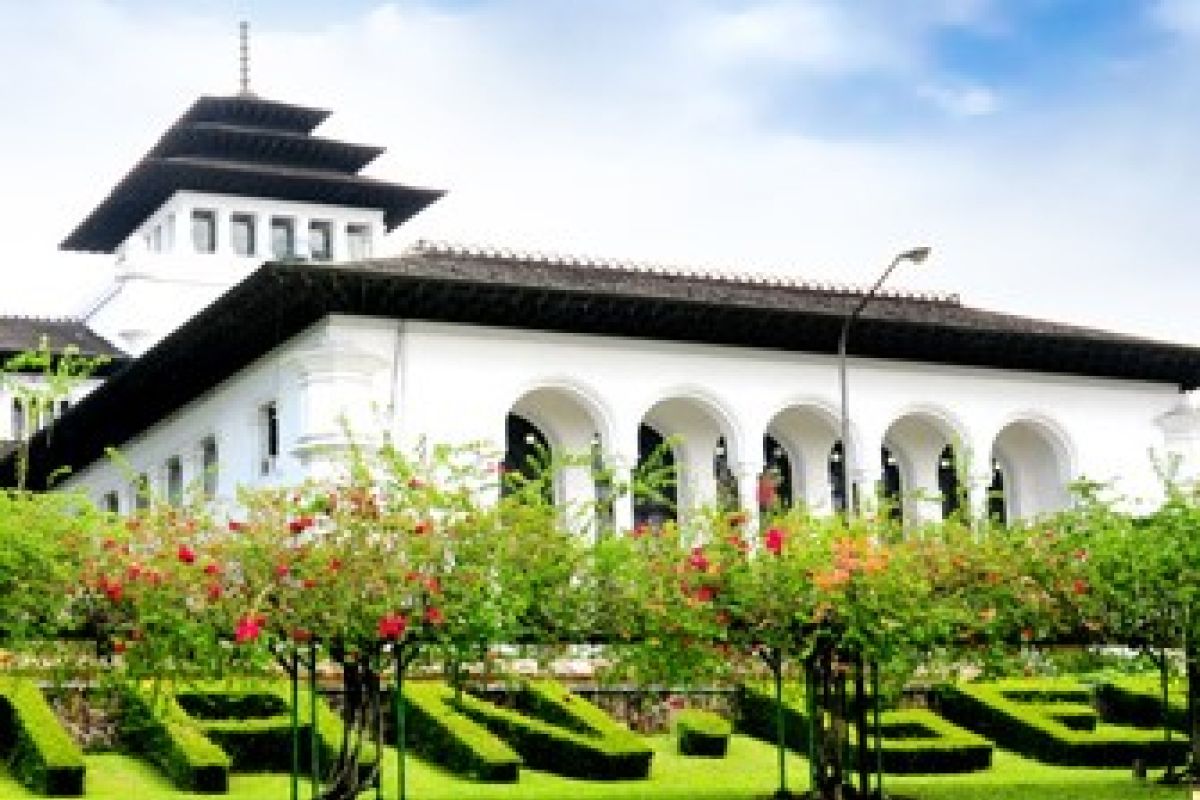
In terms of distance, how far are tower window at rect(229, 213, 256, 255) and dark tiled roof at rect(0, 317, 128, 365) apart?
5832 millimetres

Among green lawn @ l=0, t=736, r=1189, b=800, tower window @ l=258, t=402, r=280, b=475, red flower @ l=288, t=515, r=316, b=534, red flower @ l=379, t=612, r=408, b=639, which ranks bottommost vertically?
green lawn @ l=0, t=736, r=1189, b=800

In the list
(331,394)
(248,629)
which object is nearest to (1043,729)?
(248,629)

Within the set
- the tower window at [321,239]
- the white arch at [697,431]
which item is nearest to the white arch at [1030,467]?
the white arch at [697,431]

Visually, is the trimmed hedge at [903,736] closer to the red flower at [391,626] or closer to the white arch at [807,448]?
the red flower at [391,626]

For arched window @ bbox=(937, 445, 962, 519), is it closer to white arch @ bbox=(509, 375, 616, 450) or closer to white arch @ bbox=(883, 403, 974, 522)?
white arch @ bbox=(883, 403, 974, 522)

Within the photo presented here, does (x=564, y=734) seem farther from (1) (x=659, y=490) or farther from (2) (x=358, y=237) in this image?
(2) (x=358, y=237)

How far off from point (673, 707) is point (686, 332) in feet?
46.6

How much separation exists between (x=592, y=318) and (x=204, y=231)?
28317mm

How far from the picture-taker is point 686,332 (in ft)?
146

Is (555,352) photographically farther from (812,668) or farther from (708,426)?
(812,668)

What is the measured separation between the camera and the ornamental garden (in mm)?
21281

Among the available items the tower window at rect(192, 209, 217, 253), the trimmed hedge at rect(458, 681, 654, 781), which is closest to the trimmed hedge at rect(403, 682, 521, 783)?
the trimmed hedge at rect(458, 681, 654, 781)

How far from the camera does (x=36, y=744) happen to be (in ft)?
81.8

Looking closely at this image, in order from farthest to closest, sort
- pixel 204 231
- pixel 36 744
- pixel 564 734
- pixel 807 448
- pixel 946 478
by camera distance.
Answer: pixel 204 231, pixel 946 478, pixel 807 448, pixel 564 734, pixel 36 744
